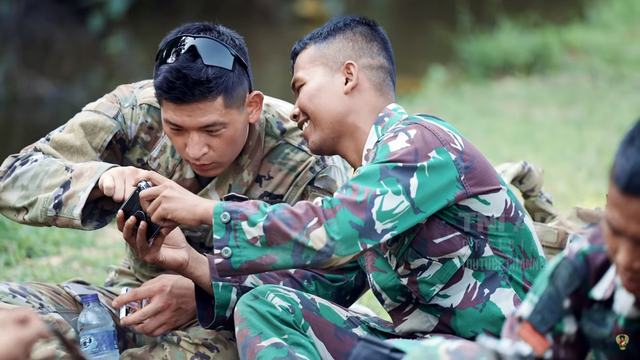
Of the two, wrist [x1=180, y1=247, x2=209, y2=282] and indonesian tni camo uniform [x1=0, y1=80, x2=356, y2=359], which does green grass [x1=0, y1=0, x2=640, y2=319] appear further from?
wrist [x1=180, y1=247, x2=209, y2=282]

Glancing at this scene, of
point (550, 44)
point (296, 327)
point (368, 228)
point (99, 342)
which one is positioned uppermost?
point (368, 228)

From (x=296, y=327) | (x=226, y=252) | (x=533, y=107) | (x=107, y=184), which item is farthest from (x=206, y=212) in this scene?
(x=533, y=107)

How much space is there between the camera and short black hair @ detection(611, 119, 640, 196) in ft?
5.36

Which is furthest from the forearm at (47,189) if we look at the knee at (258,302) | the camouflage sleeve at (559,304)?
the camouflage sleeve at (559,304)

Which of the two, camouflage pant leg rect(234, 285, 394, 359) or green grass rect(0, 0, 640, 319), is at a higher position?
camouflage pant leg rect(234, 285, 394, 359)

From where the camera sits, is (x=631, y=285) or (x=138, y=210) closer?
(x=631, y=285)

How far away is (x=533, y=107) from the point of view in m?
8.89

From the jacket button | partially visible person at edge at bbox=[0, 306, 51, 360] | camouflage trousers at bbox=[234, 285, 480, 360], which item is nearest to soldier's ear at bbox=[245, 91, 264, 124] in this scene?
camouflage trousers at bbox=[234, 285, 480, 360]

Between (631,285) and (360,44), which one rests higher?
(360,44)

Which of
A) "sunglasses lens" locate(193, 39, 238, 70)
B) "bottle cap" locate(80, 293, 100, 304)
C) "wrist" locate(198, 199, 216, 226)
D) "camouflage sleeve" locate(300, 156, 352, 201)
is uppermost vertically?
"sunglasses lens" locate(193, 39, 238, 70)

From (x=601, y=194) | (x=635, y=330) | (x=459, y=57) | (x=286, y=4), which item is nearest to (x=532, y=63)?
(x=459, y=57)

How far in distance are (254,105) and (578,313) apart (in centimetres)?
180

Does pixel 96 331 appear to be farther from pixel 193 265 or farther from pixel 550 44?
pixel 550 44

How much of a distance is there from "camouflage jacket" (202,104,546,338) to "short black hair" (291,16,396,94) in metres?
0.25
